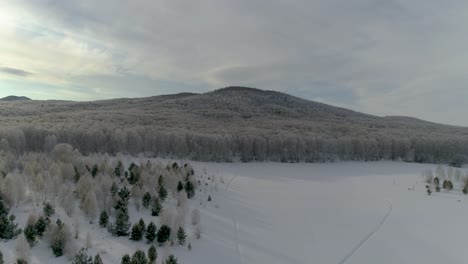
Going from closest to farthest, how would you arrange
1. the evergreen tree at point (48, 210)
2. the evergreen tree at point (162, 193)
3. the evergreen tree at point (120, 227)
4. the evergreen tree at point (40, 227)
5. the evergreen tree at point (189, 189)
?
the evergreen tree at point (40, 227) < the evergreen tree at point (120, 227) < the evergreen tree at point (48, 210) < the evergreen tree at point (162, 193) < the evergreen tree at point (189, 189)

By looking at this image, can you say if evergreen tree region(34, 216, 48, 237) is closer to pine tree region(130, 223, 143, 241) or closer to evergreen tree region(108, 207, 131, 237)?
evergreen tree region(108, 207, 131, 237)

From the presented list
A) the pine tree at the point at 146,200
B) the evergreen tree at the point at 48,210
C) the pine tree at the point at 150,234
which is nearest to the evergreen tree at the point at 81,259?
the pine tree at the point at 150,234

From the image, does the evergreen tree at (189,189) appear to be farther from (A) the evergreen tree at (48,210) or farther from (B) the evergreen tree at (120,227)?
(A) the evergreen tree at (48,210)

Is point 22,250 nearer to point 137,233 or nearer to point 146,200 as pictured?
point 137,233

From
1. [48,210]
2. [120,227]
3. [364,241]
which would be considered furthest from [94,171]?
[364,241]

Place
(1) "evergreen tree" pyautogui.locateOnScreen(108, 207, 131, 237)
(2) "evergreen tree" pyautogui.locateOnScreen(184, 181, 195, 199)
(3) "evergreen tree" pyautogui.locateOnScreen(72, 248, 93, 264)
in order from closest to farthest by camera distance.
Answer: (3) "evergreen tree" pyautogui.locateOnScreen(72, 248, 93, 264) < (1) "evergreen tree" pyautogui.locateOnScreen(108, 207, 131, 237) < (2) "evergreen tree" pyautogui.locateOnScreen(184, 181, 195, 199)

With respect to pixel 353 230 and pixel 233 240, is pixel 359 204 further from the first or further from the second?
pixel 233 240

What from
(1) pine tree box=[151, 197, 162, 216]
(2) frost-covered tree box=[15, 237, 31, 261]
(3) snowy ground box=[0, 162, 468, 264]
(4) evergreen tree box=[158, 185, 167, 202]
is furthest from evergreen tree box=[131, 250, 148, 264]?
(4) evergreen tree box=[158, 185, 167, 202]

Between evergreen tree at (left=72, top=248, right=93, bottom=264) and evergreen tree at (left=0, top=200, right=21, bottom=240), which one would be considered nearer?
evergreen tree at (left=72, top=248, right=93, bottom=264)
